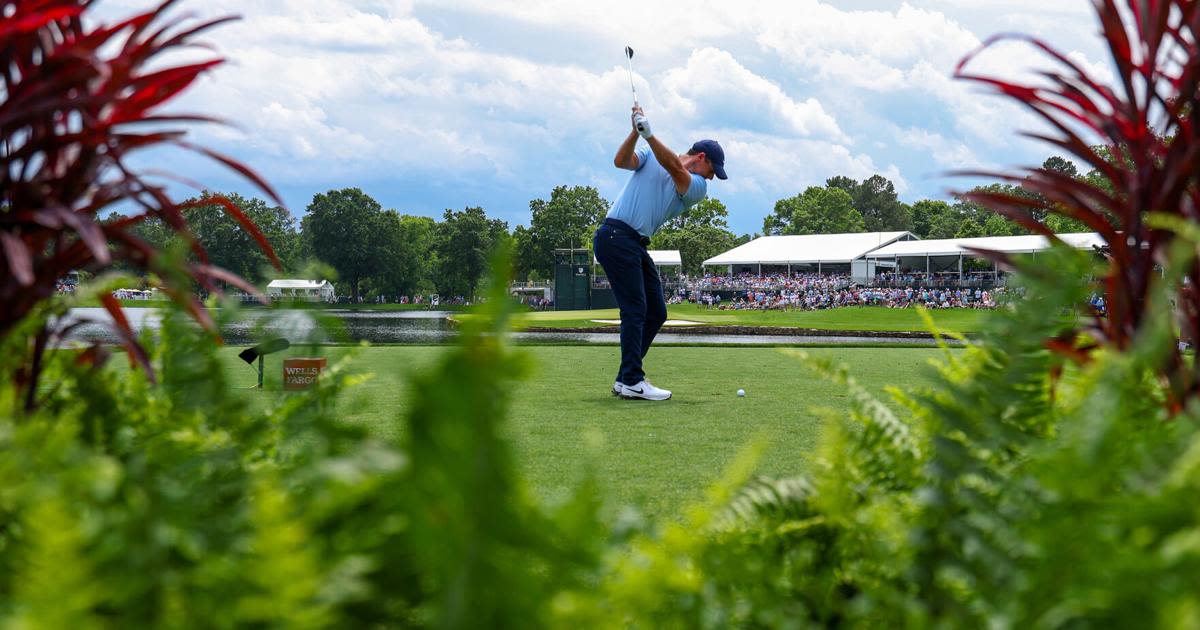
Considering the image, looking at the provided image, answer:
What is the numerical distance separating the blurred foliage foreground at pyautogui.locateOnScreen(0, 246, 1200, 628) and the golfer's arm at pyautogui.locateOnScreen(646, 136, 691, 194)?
6221 millimetres

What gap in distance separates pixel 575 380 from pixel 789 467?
495cm

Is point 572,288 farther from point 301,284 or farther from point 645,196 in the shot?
point 301,284

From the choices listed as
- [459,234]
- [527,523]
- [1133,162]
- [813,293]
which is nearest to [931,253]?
[813,293]

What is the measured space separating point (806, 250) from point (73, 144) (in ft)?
228

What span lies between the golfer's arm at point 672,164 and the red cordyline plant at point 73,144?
5866 mm

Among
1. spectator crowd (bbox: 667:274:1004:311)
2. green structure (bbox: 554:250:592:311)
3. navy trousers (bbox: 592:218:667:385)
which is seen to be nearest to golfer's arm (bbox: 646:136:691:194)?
navy trousers (bbox: 592:218:667:385)

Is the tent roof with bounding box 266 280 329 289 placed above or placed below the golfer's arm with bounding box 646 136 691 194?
below

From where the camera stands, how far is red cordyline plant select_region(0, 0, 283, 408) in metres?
1.16

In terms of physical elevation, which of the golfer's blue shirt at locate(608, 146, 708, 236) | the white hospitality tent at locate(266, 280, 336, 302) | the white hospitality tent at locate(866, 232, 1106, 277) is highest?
the white hospitality tent at locate(866, 232, 1106, 277)

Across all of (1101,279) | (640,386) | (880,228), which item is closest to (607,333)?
(640,386)

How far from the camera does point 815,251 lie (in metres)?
68.2

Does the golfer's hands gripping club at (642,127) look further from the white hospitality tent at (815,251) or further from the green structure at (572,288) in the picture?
the white hospitality tent at (815,251)

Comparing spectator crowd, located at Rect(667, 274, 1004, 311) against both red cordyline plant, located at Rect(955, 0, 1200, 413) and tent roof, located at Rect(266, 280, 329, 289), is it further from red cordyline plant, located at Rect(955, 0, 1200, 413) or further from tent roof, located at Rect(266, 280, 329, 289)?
tent roof, located at Rect(266, 280, 329, 289)

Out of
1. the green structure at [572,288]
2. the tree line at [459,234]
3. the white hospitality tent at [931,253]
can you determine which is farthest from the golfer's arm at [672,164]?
the tree line at [459,234]
